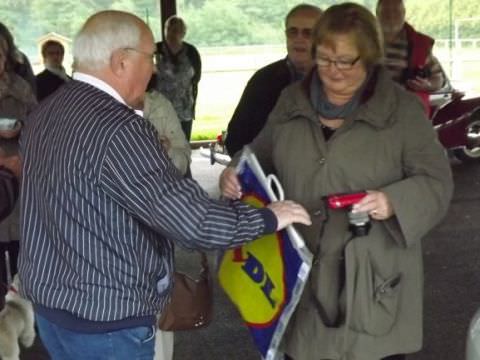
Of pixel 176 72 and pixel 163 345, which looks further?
pixel 176 72

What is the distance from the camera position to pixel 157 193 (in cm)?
213

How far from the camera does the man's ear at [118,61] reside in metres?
2.24

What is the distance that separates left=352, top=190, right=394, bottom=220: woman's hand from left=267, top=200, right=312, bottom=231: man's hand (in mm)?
181

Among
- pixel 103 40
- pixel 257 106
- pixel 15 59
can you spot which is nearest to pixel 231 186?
pixel 103 40

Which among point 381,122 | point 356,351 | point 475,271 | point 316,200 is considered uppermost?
point 381,122

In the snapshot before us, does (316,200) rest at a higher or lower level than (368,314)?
higher

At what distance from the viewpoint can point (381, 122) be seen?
2.59 metres

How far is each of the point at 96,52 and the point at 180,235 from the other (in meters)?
0.56

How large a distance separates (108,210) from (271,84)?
5.70 feet

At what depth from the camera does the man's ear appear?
224 cm

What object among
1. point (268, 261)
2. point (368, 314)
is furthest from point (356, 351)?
point (268, 261)

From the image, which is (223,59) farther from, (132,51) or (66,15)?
(132,51)

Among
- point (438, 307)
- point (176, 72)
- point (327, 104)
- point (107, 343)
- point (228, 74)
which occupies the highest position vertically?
point (327, 104)

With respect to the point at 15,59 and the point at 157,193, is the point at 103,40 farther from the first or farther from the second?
the point at 15,59
